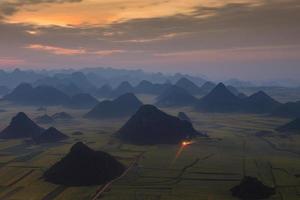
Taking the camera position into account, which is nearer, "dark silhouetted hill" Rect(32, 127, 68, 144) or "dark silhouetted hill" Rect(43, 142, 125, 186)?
"dark silhouetted hill" Rect(43, 142, 125, 186)

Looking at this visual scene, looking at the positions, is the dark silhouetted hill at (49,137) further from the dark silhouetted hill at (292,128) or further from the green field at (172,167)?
the dark silhouetted hill at (292,128)

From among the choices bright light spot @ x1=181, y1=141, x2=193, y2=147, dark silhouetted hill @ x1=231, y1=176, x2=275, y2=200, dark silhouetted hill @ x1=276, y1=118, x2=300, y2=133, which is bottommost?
dark silhouetted hill @ x1=276, y1=118, x2=300, y2=133

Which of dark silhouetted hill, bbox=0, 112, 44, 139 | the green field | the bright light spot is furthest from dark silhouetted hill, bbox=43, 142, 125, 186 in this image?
dark silhouetted hill, bbox=0, 112, 44, 139

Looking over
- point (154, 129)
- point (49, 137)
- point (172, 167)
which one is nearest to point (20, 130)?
point (49, 137)

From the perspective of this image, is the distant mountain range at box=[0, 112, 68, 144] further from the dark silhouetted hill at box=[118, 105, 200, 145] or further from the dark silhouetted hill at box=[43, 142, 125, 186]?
the dark silhouetted hill at box=[43, 142, 125, 186]

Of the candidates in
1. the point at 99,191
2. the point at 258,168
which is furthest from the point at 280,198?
the point at 99,191

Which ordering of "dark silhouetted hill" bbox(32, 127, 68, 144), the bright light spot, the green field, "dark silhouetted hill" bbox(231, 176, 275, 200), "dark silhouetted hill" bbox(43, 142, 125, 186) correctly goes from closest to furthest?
1. "dark silhouetted hill" bbox(231, 176, 275, 200)
2. the green field
3. "dark silhouetted hill" bbox(43, 142, 125, 186)
4. the bright light spot
5. "dark silhouetted hill" bbox(32, 127, 68, 144)

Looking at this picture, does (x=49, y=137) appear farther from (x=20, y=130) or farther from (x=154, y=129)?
(x=154, y=129)
